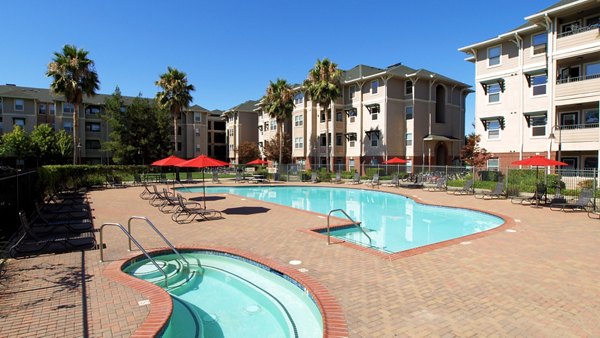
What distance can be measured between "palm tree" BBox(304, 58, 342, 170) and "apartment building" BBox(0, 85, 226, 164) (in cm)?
2655

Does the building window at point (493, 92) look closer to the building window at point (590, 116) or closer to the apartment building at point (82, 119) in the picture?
the building window at point (590, 116)

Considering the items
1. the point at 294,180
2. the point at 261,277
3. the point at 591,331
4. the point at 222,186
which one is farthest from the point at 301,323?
the point at 294,180

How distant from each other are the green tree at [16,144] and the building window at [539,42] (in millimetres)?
55823

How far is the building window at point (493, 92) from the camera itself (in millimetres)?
29133

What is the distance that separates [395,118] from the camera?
39062 mm

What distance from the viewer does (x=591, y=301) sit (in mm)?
5516

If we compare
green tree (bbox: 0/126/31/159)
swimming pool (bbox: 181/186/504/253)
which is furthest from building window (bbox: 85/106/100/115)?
swimming pool (bbox: 181/186/504/253)

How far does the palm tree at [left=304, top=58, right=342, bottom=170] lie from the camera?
38625 millimetres

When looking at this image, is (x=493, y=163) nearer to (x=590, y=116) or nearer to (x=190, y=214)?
(x=590, y=116)

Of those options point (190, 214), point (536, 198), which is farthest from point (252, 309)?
point (536, 198)

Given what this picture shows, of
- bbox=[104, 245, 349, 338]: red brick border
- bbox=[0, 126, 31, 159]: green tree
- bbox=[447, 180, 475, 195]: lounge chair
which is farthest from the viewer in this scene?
bbox=[0, 126, 31, 159]: green tree

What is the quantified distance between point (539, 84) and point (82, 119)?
60.3m

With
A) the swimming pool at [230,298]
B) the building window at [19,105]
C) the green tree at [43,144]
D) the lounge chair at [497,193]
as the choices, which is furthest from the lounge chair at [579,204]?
the building window at [19,105]

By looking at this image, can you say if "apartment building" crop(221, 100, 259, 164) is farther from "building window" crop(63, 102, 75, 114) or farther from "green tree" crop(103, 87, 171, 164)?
"building window" crop(63, 102, 75, 114)
